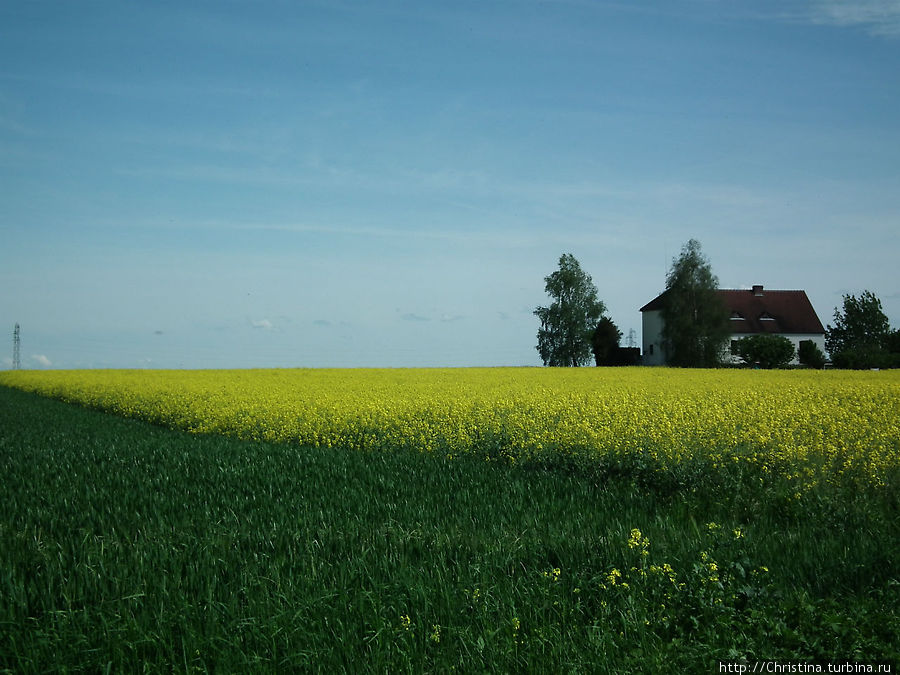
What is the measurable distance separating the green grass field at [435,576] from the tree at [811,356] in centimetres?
5303

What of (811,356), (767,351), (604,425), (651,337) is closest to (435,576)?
(604,425)

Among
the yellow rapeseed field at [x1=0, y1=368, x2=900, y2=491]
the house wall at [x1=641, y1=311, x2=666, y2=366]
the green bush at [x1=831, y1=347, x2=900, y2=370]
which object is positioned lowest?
the yellow rapeseed field at [x1=0, y1=368, x2=900, y2=491]

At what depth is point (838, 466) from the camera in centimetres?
1028

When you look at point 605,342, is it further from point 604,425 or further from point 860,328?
point 604,425


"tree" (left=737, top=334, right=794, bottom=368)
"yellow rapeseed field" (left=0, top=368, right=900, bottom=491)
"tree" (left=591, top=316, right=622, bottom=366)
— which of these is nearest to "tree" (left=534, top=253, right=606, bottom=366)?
"tree" (left=591, top=316, right=622, bottom=366)

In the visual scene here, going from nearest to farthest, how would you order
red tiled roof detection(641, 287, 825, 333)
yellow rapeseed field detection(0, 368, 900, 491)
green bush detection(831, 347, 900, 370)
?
yellow rapeseed field detection(0, 368, 900, 491), green bush detection(831, 347, 900, 370), red tiled roof detection(641, 287, 825, 333)

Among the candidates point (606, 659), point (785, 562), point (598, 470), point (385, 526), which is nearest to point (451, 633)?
point (606, 659)

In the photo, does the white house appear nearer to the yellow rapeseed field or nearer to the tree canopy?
the tree canopy

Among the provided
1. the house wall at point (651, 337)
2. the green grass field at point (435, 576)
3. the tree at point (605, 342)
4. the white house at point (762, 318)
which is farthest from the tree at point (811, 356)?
the green grass field at point (435, 576)

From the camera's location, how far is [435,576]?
5.96 metres

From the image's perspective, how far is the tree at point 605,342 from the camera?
66.1m

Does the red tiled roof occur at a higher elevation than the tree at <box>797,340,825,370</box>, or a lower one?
higher

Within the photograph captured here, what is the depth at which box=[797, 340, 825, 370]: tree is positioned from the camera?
56.3 m

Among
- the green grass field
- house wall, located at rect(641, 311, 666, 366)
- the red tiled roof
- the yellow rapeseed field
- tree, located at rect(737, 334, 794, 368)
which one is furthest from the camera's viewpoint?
house wall, located at rect(641, 311, 666, 366)
